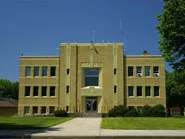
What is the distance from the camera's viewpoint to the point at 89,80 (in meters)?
54.4

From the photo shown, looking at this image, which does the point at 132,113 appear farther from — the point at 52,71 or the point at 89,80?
the point at 52,71

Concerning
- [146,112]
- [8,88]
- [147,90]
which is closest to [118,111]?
[146,112]

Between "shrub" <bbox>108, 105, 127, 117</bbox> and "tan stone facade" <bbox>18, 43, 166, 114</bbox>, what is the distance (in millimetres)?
3594

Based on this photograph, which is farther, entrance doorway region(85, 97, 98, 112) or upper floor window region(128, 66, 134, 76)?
upper floor window region(128, 66, 134, 76)

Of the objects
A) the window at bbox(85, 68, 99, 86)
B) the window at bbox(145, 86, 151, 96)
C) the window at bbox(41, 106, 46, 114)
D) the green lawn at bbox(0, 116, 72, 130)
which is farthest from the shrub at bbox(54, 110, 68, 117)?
the green lawn at bbox(0, 116, 72, 130)

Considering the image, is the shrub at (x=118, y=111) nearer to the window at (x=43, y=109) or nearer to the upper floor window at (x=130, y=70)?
the upper floor window at (x=130, y=70)

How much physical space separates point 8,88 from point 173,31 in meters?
78.2

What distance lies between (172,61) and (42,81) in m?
28.7

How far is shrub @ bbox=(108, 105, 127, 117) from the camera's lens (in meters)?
48.1

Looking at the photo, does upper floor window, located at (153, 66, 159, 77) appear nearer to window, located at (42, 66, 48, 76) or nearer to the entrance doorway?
A: the entrance doorway

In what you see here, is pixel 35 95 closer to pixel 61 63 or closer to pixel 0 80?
pixel 61 63

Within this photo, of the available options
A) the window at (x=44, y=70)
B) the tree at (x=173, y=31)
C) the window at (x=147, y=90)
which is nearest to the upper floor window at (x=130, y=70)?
the window at (x=147, y=90)

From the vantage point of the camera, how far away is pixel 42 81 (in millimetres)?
54219

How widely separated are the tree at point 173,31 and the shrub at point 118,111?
1854 centimetres
